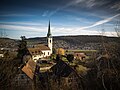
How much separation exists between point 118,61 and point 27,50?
2841 centimetres

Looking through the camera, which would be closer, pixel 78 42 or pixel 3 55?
pixel 3 55

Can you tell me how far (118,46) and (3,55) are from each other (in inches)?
122

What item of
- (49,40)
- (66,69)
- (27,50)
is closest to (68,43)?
(49,40)

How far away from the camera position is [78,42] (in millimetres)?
66812

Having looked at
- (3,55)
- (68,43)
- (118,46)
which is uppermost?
(118,46)

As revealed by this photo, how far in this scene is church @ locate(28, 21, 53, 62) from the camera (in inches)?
1265

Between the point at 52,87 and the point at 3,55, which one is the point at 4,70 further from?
the point at 52,87

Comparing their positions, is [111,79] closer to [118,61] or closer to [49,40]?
[118,61]

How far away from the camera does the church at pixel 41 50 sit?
32125 mm

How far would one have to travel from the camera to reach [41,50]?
37.4 meters

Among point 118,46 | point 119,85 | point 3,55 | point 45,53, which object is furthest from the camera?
point 45,53

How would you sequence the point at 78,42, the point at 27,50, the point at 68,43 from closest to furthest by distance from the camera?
the point at 27,50
the point at 78,42
the point at 68,43

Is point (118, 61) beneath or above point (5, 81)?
above

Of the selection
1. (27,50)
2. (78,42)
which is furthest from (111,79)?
(78,42)
